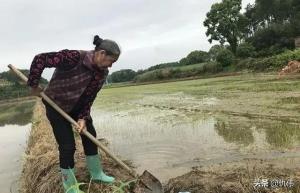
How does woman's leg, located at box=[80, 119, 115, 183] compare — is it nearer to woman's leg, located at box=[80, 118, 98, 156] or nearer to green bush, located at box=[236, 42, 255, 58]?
A: woman's leg, located at box=[80, 118, 98, 156]

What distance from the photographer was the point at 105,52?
4.02 m

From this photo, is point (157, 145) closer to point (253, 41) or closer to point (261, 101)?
point (261, 101)

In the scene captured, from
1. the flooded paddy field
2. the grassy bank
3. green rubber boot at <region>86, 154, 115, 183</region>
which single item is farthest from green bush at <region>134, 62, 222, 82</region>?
green rubber boot at <region>86, 154, 115, 183</region>

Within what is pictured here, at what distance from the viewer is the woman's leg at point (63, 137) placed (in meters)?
4.34

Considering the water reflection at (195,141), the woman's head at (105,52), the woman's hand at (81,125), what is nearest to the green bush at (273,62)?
the water reflection at (195,141)

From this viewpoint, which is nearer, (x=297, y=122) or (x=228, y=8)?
(x=297, y=122)

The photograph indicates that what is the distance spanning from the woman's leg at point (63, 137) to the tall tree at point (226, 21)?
4029cm

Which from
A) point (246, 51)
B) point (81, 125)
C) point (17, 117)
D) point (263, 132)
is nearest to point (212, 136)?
point (263, 132)

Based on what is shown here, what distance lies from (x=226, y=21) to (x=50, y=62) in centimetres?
4097

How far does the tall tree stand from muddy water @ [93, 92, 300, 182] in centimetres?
3437

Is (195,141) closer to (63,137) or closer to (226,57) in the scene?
(63,137)

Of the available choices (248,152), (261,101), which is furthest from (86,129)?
(261,101)

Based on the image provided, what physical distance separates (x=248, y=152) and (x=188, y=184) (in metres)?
1.78

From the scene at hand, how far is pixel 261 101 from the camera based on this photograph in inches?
445
